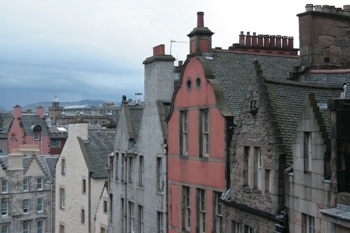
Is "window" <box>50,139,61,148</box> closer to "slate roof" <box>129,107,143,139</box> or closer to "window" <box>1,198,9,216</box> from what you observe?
"window" <box>1,198,9,216</box>

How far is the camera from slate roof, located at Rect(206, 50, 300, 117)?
2502 centimetres

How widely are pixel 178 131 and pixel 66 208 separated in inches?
983

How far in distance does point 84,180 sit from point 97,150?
2717 millimetres

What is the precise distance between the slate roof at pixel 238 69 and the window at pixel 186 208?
541 centimetres

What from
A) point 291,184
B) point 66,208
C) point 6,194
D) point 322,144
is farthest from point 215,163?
point 6,194

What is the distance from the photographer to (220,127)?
941 inches

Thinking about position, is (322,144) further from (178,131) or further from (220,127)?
(178,131)

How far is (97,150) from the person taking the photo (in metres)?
46.3

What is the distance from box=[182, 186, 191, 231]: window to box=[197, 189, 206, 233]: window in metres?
1.17

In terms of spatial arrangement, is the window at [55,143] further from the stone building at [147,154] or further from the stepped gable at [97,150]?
the stone building at [147,154]

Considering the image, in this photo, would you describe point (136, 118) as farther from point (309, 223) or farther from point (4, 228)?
point (4, 228)

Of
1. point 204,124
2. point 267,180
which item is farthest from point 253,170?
point 204,124

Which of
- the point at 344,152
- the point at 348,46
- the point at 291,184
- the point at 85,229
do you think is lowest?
the point at 85,229

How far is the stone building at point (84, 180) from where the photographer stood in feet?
146
